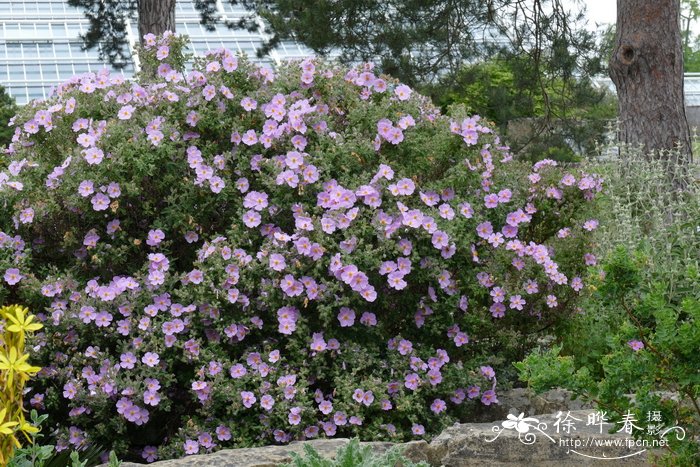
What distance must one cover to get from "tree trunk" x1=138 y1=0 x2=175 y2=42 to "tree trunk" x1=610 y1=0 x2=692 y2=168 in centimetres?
393

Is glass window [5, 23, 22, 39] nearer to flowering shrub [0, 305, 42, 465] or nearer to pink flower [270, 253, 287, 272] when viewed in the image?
pink flower [270, 253, 287, 272]

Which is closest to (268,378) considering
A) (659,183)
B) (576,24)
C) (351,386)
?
(351,386)

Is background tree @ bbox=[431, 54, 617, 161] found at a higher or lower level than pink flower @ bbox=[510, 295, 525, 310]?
lower

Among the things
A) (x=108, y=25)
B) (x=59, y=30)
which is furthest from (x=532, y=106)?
(x=59, y=30)

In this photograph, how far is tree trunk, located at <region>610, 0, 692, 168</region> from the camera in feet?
25.6

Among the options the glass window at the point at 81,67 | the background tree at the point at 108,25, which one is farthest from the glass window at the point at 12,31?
the background tree at the point at 108,25

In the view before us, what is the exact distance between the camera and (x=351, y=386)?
3.59m

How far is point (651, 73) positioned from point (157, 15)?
433cm

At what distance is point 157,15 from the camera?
332 inches

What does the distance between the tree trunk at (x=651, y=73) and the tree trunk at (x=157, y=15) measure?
3.93 m

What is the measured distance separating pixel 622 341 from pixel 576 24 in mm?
10371

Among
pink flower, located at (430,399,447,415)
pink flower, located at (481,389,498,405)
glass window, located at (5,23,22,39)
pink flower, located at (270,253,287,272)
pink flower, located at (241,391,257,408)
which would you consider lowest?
glass window, located at (5,23,22,39)

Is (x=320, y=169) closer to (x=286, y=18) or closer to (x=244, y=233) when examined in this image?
(x=244, y=233)

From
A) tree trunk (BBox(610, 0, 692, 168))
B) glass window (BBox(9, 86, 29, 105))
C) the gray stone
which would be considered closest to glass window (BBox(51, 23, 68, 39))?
glass window (BBox(9, 86, 29, 105))
